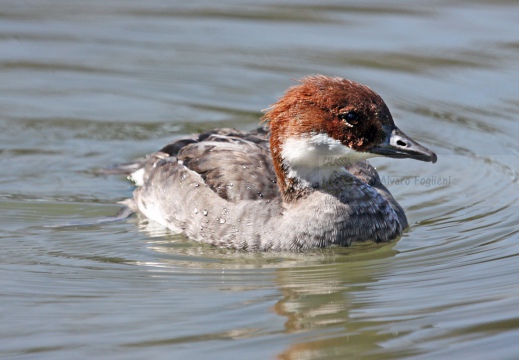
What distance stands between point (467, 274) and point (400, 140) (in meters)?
1.47

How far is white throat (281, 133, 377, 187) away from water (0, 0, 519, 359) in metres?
0.82

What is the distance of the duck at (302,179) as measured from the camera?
929 cm

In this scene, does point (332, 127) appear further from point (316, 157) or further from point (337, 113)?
point (316, 157)

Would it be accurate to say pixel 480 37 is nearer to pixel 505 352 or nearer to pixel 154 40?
pixel 154 40

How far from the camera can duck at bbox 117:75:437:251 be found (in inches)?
366

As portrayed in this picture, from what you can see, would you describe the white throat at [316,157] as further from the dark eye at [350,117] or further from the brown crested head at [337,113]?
the dark eye at [350,117]

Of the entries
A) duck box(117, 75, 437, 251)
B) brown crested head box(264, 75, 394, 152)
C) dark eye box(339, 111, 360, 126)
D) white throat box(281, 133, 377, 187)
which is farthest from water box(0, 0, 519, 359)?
dark eye box(339, 111, 360, 126)

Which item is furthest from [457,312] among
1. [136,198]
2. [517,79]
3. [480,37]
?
[480,37]

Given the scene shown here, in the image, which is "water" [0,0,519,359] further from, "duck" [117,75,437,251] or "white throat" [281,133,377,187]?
"white throat" [281,133,377,187]

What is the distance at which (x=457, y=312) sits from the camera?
25.5 feet

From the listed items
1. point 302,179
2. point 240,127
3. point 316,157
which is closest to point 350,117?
point 316,157

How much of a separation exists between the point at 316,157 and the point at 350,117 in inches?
23.3

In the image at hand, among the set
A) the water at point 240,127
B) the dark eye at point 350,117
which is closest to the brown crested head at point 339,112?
the dark eye at point 350,117

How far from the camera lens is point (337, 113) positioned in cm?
927
